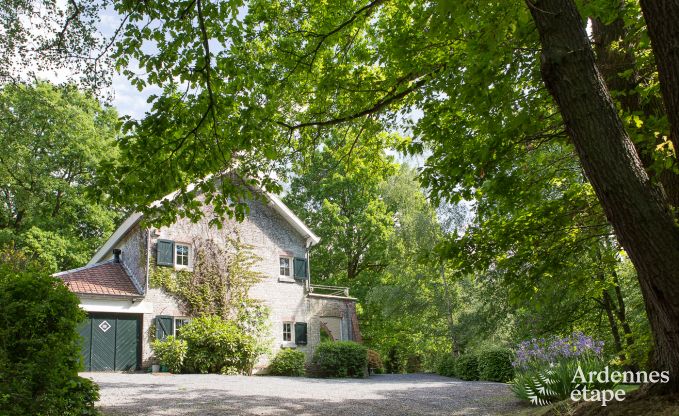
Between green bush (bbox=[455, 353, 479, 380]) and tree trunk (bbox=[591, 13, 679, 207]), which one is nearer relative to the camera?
tree trunk (bbox=[591, 13, 679, 207])

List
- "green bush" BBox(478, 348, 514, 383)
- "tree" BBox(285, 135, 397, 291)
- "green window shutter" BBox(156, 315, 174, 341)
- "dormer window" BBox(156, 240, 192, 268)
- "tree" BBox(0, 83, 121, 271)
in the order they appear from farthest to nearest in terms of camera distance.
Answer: "tree" BBox(285, 135, 397, 291), "tree" BBox(0, 83, 121, 271), "dormer window" BBox(156, 240, 192, 268), "green window shutter" BBox(156, 315, 174, 341), "green bush" BBox(478, 348, 514, 383)

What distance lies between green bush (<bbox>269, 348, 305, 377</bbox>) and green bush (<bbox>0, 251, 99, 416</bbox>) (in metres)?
13.3

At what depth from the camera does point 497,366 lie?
58.0ft

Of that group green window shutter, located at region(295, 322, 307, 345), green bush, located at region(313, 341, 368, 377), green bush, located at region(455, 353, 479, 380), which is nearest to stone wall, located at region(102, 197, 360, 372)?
green window shutter, located at region(295, 322, 307, 345)

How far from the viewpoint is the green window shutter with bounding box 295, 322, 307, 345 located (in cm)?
2150

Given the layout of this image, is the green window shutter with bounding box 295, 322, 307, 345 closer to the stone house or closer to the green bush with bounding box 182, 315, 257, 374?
the stone house

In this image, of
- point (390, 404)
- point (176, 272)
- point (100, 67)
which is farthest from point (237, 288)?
point (100, 67)

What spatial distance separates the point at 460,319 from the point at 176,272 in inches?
451

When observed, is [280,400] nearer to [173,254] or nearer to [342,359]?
[342,359]

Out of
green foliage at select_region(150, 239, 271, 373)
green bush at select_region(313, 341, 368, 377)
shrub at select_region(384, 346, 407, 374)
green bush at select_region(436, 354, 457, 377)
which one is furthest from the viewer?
shrub at select_region(384, 346, 407, 374)

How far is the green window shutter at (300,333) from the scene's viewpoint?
21.5 metres

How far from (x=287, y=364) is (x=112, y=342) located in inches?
243

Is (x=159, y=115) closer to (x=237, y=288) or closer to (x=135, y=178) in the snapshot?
(x=135, y=178)

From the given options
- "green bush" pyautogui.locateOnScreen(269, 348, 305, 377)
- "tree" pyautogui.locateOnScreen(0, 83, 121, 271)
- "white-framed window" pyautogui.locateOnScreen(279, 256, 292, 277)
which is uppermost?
"tree" pyautogui.locateOnScreen(0, 83, 121, 271)
